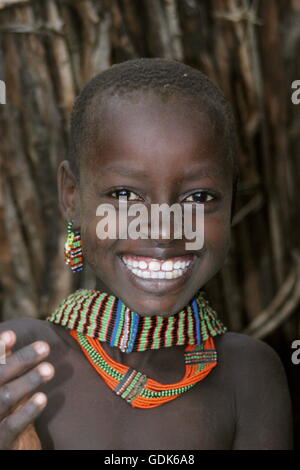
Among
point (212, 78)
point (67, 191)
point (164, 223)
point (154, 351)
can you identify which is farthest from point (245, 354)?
point (212, 78)

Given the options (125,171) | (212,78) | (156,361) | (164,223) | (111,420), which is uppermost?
(212,78)

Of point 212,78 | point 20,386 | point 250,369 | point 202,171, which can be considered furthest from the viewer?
point 212,78

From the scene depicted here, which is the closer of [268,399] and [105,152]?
[105,152]

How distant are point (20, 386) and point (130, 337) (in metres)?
0.30

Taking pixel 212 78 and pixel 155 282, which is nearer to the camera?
pixel 155 282

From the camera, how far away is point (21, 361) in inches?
50.3

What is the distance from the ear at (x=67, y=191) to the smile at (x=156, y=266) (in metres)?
0.18

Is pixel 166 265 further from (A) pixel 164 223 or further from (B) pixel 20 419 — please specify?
(B) pixel 20 419

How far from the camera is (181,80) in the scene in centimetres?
142

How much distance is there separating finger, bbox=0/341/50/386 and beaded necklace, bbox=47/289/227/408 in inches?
9.1

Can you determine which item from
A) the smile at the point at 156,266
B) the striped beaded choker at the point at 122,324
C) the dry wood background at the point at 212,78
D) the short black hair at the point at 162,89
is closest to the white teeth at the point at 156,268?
the smile at the point at 156,266

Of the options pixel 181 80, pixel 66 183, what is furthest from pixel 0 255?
pixel 181 80
